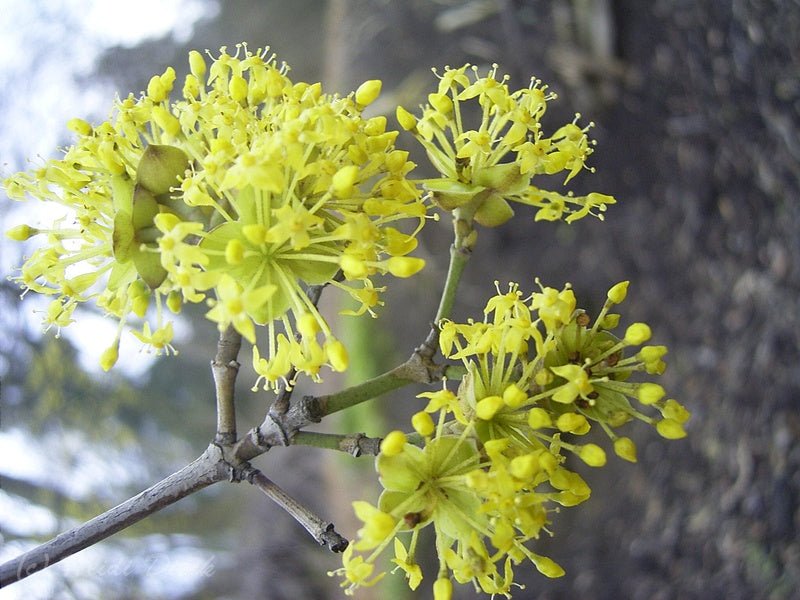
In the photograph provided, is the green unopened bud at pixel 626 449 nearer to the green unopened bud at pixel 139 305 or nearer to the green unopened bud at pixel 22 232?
the green unopened bud at pixel 139 305

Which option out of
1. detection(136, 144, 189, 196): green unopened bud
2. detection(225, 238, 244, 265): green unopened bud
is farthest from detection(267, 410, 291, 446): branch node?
detection(136, 144, 189, 196): green unopened bud

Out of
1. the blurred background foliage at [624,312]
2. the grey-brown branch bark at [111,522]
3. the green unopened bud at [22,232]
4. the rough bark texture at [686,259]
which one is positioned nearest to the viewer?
the grey-brown branch bark at [111,522]

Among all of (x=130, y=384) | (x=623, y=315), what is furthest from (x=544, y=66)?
(x=130, y=384)

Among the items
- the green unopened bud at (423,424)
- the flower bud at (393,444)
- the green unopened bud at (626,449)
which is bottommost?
the green unopened bud at (626,449)

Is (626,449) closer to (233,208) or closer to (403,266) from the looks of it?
(403,266)

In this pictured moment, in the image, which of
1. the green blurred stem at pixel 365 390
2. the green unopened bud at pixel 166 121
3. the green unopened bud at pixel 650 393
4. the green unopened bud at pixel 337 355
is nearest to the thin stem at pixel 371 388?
the green blurred stem at pixel 365 390

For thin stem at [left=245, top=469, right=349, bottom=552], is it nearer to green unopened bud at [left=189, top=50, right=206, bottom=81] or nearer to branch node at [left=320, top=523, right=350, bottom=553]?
branch node at [left=320, top=523, right=350, bottom=553]
